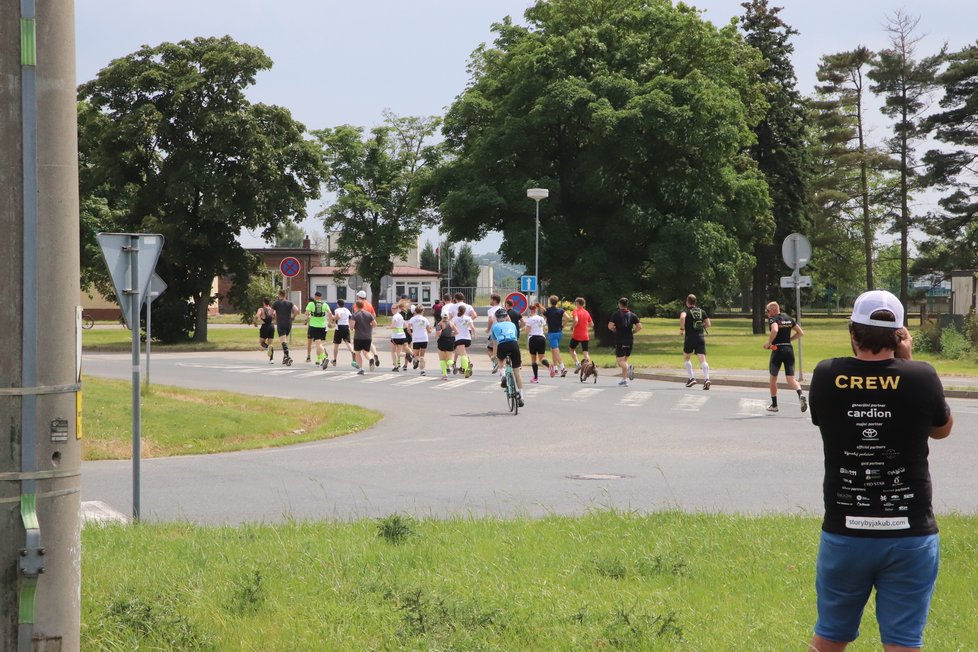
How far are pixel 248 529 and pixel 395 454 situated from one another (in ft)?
20.2

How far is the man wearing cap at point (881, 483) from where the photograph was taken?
4.39m

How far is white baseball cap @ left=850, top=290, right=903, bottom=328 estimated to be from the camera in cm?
448

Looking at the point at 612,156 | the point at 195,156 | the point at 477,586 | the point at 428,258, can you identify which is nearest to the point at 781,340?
the point at 477,586

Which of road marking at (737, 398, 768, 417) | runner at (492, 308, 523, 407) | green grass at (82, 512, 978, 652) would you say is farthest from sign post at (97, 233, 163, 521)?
road marking at (737, 398, 768, 417)

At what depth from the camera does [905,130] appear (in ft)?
232

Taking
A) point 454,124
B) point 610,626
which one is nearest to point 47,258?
point 610,626

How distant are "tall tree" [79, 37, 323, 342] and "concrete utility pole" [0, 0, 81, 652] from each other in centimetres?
4110

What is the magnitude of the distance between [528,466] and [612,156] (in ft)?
108

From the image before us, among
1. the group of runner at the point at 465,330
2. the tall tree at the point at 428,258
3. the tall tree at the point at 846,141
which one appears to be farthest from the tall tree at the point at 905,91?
the tall tree at the point at 428,258

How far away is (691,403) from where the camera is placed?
72.1 feet

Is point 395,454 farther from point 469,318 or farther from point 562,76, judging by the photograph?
point 562,76

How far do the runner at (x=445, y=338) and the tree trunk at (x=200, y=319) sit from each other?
21008 mm

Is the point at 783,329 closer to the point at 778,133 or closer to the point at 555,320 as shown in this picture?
the point at 555,320

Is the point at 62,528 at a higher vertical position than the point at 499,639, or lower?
higher
